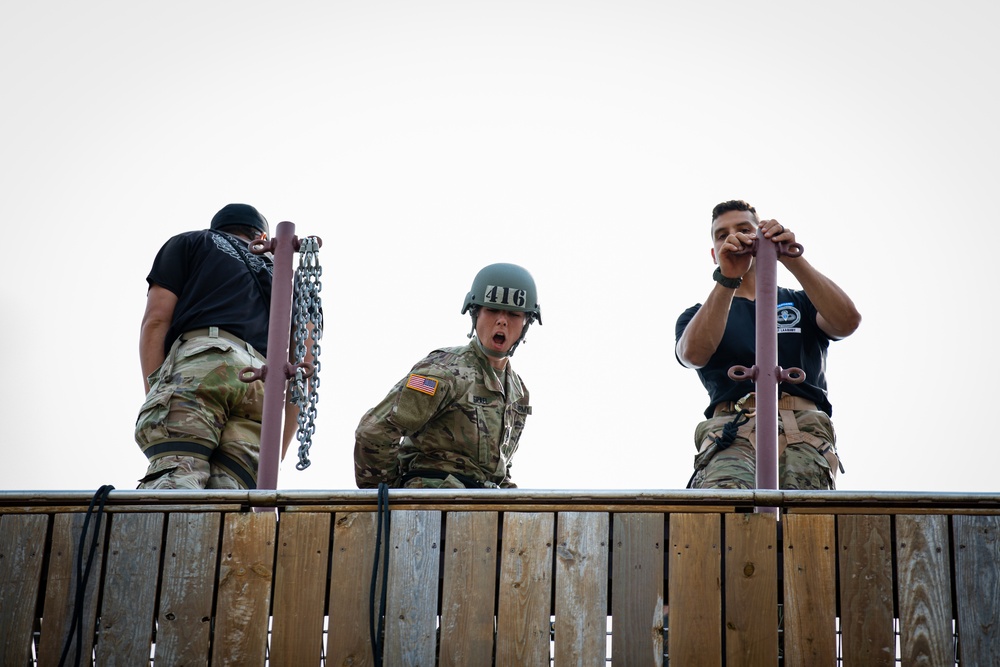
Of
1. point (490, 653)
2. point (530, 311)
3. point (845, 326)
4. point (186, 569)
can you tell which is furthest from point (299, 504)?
point (845, 326)

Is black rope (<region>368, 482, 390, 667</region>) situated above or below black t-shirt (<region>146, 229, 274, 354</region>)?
below

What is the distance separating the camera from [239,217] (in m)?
6.87

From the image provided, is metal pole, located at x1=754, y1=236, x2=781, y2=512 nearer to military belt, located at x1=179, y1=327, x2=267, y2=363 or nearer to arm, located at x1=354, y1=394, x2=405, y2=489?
arm, located at x1=354, y1=394, x2=405, y2=489

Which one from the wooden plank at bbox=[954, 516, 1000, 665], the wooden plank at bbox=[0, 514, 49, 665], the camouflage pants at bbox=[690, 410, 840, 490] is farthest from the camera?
the camouflage pants at bbox=[690, 410, 840, 490]

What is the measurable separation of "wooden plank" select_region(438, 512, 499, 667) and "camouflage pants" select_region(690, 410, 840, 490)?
1587mm

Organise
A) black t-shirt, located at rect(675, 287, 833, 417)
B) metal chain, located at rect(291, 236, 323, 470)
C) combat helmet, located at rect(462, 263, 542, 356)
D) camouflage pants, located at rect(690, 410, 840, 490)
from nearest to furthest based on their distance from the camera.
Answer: metal chain, located at rect(291, 236, 323, 470) → camouflage pants, located at rect(690, 410, 840, 490) → black t-shirt, located at rect(675, 287, 833, 417) → combat helmet, located at rect(462, 263, 542, 356)

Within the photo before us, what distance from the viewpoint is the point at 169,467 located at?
18.3 feet

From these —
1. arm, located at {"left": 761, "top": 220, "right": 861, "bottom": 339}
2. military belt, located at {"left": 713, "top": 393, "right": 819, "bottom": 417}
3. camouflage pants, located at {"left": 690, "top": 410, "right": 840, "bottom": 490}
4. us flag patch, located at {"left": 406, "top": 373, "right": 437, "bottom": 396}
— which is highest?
arm, located at {"left": 761, "top": 220, "right": 861, "bottom": 339}

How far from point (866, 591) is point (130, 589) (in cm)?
263

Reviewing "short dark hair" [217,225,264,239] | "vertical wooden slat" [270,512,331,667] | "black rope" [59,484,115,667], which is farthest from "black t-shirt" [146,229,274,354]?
"vertical wooden slat" [270,512,331,667]

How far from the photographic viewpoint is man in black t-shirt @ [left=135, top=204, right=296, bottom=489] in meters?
5.75

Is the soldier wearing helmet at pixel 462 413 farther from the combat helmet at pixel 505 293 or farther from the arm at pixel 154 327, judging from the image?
the arm at pixel 154 327

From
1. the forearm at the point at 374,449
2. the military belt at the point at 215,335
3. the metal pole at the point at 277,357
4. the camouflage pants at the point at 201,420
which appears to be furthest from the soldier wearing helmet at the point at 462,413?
the metal pole at the point at 277,357

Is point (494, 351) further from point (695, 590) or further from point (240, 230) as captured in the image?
point (695, 590)
